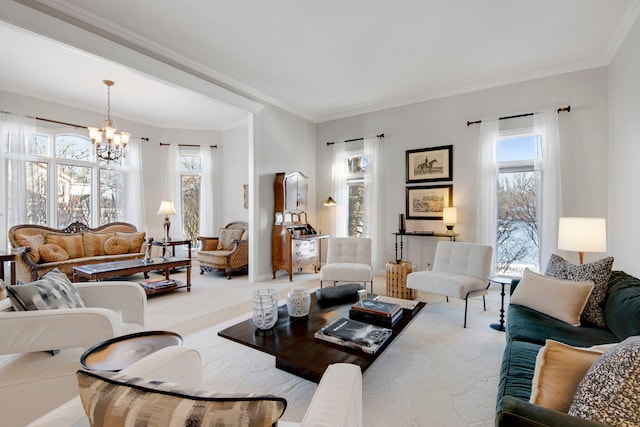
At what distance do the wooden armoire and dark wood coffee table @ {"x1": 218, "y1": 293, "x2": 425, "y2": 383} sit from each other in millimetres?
2607

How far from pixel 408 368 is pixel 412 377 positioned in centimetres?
12

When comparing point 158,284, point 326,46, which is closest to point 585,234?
point 326,46

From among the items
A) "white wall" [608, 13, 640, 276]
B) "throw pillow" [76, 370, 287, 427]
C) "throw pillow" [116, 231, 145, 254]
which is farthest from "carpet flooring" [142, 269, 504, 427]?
"throw pillow" [116, 231, 145, 254]

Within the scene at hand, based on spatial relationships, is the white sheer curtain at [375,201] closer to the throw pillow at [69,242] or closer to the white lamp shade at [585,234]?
the white lamp shade at [585,234]

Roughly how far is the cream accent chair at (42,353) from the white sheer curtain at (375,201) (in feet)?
14.1

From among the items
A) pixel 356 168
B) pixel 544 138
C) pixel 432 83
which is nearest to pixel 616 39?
pixel 544 138

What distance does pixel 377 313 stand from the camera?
2.16 meters

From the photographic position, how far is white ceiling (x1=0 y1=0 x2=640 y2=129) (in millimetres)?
2807

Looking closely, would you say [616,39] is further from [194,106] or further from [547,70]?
[194,106]

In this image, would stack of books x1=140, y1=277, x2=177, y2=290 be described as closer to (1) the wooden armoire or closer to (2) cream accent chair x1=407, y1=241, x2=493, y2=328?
(1) the wooden armoire

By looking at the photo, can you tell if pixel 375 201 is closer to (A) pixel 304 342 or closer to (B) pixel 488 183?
(B) pixel 488 183

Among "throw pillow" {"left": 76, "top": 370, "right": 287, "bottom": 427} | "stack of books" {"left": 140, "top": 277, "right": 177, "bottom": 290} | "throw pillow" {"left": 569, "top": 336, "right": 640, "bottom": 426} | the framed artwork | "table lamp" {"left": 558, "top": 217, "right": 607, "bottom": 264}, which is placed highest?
the framed artwork

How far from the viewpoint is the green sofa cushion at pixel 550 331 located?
5.86ft

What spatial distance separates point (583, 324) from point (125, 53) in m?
4.83
